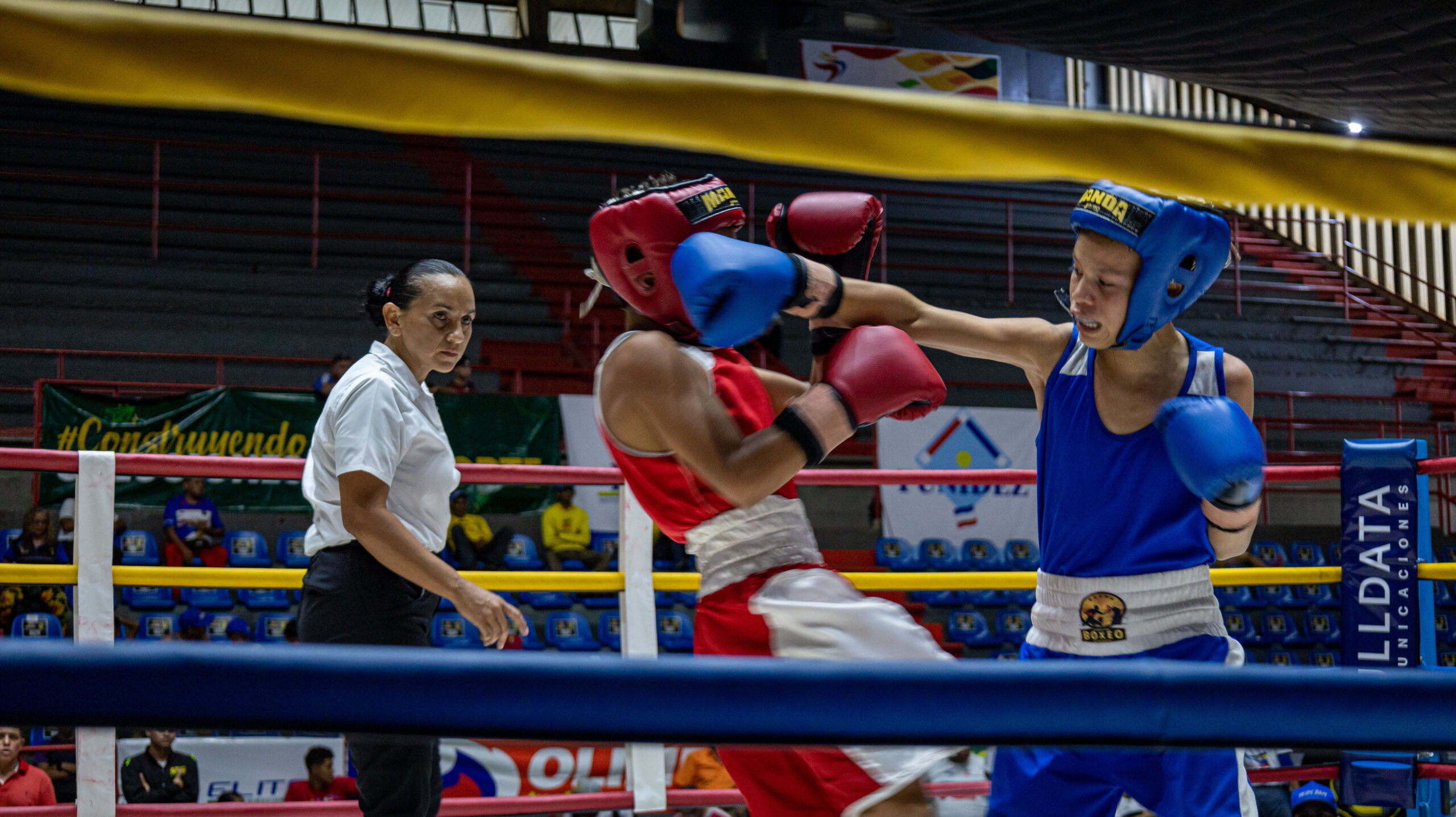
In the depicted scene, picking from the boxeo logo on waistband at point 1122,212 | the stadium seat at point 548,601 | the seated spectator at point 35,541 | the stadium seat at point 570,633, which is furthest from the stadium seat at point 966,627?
the boxeo logo on waistband at point 1122,212

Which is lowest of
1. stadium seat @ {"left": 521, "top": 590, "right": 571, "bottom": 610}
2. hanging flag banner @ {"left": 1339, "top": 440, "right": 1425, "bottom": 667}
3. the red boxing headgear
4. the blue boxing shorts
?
stadium seat @ {"left": 521, "top": 590, "right": 571, "bottom": 610}

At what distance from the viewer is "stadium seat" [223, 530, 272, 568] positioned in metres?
6.08

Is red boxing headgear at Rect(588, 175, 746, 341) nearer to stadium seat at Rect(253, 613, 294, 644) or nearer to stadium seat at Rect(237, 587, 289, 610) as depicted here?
stadium seat at Rect(253, 613, 294, 644)

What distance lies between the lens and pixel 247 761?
3.54 m

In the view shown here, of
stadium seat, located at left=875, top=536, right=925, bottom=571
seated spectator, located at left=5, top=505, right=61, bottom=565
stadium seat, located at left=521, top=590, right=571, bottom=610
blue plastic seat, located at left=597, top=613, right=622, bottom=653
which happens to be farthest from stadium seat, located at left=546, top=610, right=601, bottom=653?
seated spectator, located at left=5, top=505, right=61, bottom=565

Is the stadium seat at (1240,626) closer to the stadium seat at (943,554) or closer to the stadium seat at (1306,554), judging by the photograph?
the stadium seat at (1306,554)

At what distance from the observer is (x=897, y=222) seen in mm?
10328

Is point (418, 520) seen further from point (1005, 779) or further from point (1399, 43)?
point (1399, 43)

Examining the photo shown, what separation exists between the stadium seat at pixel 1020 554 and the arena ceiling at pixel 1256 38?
3.35 m

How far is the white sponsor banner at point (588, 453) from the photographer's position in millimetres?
6363

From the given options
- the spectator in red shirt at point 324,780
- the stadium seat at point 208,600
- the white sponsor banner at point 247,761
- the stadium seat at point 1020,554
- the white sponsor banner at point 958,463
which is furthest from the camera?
the stadium seat at point 1020,554

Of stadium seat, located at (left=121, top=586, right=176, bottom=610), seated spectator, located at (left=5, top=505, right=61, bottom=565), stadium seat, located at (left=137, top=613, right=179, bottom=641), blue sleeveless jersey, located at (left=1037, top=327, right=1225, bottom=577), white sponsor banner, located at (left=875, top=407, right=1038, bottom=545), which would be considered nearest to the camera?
blue sleeveless jersey, located at (left=1037, top=327, right=1225, bottom=577)

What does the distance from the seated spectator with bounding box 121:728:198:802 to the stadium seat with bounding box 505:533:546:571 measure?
120 inches

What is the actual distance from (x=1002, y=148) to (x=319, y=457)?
50.2 inches
